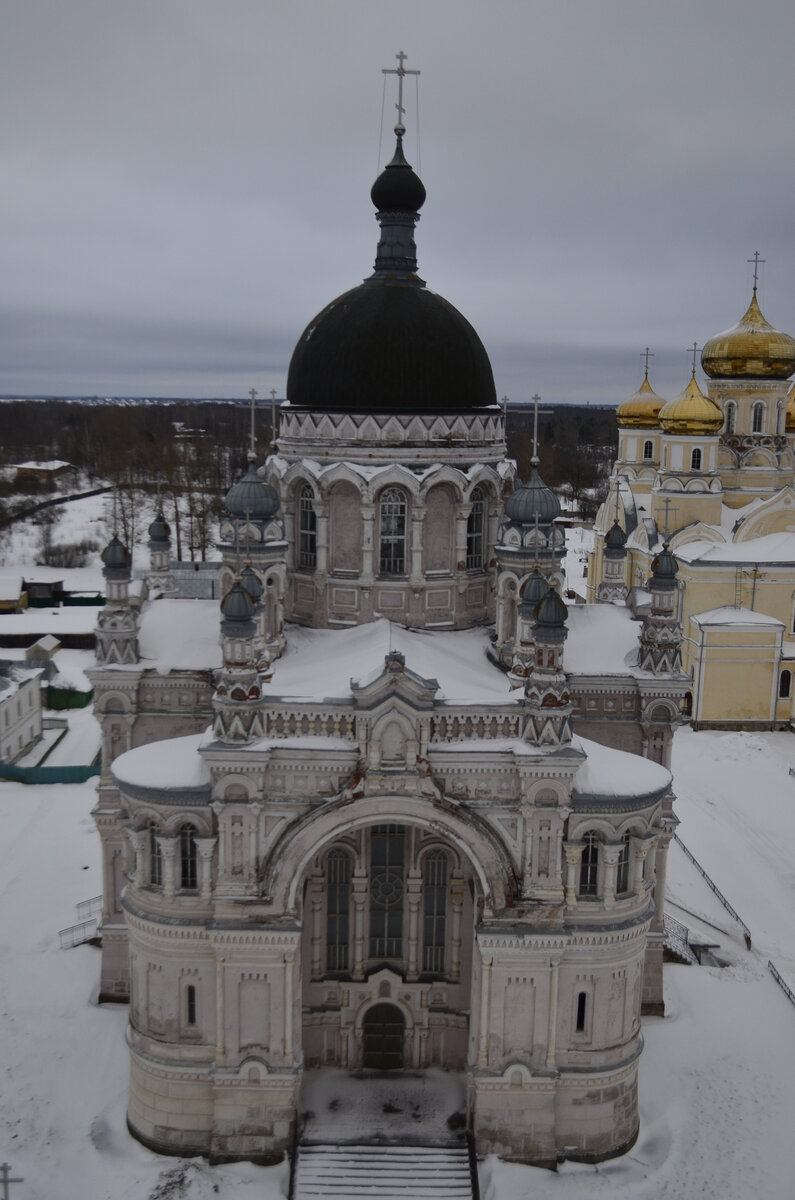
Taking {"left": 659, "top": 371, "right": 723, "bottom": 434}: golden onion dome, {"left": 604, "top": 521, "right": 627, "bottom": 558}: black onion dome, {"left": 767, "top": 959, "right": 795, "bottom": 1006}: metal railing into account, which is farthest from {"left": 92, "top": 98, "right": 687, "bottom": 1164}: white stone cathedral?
{"left": 659, "top": 371, "right": 723, "bottom": 434}: golden onion dome

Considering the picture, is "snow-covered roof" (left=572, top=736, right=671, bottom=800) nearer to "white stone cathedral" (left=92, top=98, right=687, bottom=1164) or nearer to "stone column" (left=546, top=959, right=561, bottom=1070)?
"white stone cathedral" (left=92, top=98, right=687, bottom=1164)

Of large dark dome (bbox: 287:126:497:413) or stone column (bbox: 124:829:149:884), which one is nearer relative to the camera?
stone column (bbox: 124:829:149:884)

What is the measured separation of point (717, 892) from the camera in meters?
22.0

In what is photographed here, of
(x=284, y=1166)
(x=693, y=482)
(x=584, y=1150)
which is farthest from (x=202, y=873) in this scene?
(x=693, y=482)

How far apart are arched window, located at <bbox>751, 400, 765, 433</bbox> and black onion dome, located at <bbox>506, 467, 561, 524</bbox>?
2388cm

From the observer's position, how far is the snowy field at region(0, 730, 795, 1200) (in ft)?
46.1

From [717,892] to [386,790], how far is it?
37.2 ft

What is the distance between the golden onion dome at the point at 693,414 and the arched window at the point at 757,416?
196cm

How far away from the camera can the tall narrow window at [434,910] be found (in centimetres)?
1566

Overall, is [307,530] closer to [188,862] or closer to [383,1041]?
[188,862]

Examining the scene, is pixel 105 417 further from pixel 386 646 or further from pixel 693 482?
pixel 386 646

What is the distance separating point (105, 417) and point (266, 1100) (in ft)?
263

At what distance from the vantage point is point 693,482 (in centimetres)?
3600

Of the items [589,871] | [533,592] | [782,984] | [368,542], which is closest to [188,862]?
[589,871]
